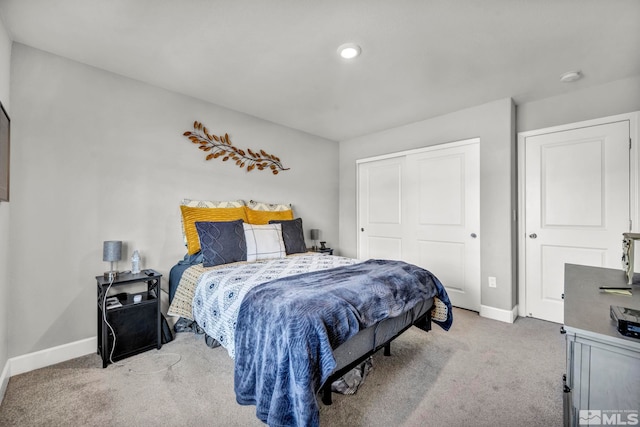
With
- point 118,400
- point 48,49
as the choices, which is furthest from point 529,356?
point 48,49

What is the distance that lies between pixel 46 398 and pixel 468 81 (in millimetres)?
4044

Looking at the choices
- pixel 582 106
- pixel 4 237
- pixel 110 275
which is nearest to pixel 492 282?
pixel 582 106

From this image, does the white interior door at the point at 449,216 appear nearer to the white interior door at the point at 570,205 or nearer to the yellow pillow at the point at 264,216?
the white interior door at the point at 570,205

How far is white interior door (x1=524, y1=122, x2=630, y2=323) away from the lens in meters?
2.67

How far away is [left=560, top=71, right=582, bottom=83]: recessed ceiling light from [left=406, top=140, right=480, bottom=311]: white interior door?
2.96 ft

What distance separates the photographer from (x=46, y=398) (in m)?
1.75

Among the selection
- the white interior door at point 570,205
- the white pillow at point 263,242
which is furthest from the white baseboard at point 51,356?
the white interior door at point 570,205

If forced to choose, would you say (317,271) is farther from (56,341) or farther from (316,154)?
(316,154)

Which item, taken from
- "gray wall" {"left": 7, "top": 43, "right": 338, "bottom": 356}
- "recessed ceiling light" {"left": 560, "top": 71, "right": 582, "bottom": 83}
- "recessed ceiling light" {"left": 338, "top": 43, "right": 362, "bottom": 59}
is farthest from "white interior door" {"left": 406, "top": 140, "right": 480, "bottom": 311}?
"gray wall" {"left": 7, "top": 43, "right": 338, "bottom": 356}

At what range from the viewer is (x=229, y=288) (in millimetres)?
1945

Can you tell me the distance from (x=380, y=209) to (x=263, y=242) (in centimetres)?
206

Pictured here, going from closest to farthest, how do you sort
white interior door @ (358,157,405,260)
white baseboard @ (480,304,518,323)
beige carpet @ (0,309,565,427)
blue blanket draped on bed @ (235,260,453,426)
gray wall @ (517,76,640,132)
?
1. blue blanket draped on bed @ (235,260,453,426)
2. beige carpet @ (0,309,565,427)
3. gray wall @ (517,76,640,132)
4. white baseboard @ (480,304,518,323)
5. white interior door @ (358,157,405,260)

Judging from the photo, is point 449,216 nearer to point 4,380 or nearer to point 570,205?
point 570,205

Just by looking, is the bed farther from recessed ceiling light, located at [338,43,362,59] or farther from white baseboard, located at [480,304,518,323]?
recessed ceiling light, located at [338,43,362,59]
